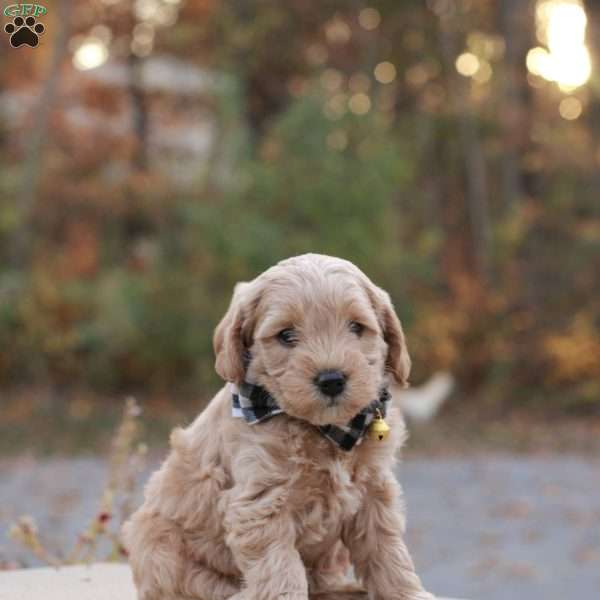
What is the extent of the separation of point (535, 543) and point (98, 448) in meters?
7.23

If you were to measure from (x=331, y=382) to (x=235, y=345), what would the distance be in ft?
1.32

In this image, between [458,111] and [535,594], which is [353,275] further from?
[458,111]

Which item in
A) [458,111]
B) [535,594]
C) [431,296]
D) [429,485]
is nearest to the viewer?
[535,594]

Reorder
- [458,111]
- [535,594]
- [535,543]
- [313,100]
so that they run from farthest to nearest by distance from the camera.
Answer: [458,111], [313,100], [535,543], [535,594]

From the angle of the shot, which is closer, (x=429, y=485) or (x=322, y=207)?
(x=429, y=485)

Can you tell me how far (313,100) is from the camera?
17.0m

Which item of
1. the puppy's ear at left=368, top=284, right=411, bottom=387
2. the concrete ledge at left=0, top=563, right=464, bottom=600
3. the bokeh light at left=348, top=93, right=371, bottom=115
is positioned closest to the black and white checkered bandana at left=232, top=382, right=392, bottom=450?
the puppy's ear at left=368, top=284, right=411, bottom=387

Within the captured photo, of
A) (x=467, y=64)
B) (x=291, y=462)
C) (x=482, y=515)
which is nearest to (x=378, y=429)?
(x=291, y=462)

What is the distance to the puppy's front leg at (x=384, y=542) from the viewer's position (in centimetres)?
332

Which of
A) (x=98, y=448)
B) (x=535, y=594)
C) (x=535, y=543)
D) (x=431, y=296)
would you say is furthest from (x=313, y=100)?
(x=535, y=594)

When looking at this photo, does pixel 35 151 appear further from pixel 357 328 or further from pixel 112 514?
pixel 357 328

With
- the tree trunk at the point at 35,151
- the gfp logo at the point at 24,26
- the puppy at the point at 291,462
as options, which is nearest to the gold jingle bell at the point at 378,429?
the puppy at the point at 291,462

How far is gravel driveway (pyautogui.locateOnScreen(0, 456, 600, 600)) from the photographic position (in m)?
10.1

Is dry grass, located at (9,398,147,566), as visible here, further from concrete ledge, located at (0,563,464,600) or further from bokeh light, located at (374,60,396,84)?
bokeh light, located at (374,60,396,84)
